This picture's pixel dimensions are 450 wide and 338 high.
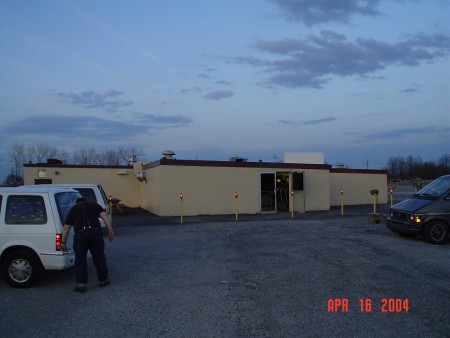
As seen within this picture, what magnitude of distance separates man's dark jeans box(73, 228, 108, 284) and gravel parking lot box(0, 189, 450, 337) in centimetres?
33

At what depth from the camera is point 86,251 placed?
7551 millimetres

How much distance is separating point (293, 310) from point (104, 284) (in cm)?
353

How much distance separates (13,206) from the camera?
25.6ft

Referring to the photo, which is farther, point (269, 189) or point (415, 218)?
point (269, 189)

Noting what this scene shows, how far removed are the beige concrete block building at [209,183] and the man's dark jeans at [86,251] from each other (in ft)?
39.5

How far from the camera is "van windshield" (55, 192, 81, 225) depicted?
25.8 ft

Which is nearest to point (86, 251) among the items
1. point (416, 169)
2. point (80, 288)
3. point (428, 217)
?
point (80, 288)

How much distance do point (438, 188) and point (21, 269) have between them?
11.7 meters

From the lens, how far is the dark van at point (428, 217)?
12.2 m

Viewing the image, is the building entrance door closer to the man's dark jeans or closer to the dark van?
the dark van

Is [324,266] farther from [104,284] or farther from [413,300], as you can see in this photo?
[104,284]

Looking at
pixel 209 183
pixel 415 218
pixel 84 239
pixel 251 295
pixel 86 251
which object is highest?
pixel 209 183

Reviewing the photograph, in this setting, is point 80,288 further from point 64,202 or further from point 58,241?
point 64,202

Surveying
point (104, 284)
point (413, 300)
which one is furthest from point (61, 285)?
point (413, 300)
